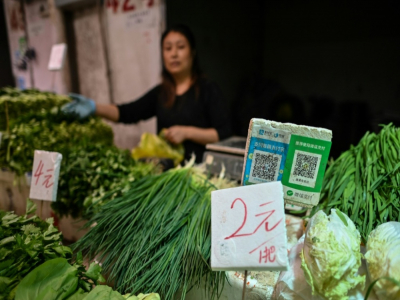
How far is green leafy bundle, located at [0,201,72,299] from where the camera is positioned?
0.77m

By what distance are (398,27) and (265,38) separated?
1345 millimetres

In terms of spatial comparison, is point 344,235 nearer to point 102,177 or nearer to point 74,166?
point 102,177

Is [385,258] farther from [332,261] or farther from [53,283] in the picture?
[53,283]

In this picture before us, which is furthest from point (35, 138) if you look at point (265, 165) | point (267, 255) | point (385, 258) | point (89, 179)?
point (385, 258)

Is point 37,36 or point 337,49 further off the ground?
point 37,36

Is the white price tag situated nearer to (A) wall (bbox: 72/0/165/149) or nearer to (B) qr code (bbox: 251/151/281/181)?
(A) wall (bbox: 72/0/165/149)

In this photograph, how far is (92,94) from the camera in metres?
4.07

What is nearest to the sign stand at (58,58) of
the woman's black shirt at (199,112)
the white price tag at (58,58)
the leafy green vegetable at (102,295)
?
the white price tag at (58,58)

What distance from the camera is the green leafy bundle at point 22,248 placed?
0.77 m

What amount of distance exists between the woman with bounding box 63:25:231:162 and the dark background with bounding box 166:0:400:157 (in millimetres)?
631

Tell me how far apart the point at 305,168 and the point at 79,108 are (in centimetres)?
174

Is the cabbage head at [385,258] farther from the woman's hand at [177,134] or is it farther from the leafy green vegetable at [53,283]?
the woman's hand at [177,134]

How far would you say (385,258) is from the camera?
67cm

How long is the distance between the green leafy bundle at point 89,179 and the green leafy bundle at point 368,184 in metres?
0.94
